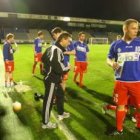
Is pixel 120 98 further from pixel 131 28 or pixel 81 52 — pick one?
pixel 81 52

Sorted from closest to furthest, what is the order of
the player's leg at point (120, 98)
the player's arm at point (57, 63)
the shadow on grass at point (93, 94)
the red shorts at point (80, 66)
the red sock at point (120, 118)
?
1. the player's leg at point (120, 98)
2. the red sock at point (120, 118)
3. the player's arm at point (57, 63)
4. the shadow on grass at point (93, 94)
5. the red shorts at point (80, 66)

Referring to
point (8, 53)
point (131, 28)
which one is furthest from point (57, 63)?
point (8, 53)

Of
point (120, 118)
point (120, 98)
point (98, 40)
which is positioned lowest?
point (120, 118)

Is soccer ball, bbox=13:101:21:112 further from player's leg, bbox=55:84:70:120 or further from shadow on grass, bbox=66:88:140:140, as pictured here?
shadow on grass, bbox=66:88:140:140

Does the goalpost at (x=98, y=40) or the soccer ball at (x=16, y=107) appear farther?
the goalpost at (x=98, y=40)

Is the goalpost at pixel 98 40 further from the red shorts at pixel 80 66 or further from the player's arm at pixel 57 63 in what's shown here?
the player's arm at pixel 57 63

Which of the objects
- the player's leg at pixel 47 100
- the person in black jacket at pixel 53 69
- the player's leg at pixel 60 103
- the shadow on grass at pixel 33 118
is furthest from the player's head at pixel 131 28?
the shadow on grass at pixel 33 118

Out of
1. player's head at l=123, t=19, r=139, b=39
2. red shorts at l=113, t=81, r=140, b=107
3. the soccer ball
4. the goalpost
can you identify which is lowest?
the soccer ball

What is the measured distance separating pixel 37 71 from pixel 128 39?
11.3 meters

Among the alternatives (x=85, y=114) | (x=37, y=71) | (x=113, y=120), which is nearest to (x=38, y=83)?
(x=37, y=71)

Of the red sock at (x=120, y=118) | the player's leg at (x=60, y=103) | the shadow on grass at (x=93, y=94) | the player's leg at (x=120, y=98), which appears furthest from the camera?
the shadow on grass at (x=93, y=94)

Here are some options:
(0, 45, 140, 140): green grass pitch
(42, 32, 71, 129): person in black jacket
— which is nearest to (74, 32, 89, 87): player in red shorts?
(0, 45, 140, 140): green grass pitch

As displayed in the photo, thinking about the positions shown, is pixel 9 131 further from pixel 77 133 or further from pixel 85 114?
pixel 85 114

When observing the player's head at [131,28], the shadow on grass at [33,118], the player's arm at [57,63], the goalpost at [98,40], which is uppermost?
the player's head at [131,28]
